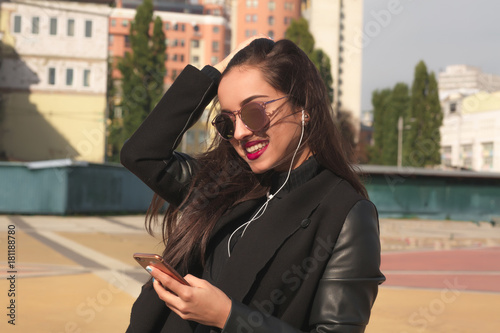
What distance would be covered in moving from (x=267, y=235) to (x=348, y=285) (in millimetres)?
292

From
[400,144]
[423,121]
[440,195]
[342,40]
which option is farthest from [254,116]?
[342,40]

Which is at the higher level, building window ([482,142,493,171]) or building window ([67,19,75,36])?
building window ([67,19,75,36])

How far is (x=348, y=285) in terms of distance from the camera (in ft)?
6.19

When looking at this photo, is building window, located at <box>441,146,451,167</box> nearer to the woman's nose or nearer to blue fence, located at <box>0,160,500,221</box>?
blue fence, located at <box>0,160,500,221</box>

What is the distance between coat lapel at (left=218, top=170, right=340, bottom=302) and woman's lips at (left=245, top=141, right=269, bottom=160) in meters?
0.19

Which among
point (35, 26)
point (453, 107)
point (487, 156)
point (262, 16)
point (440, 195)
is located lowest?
point (440, 195)

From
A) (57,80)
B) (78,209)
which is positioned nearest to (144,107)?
(57,80)

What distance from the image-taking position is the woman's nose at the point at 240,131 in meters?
2.15

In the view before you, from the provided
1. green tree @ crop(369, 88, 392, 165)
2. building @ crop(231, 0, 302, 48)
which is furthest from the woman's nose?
building @ crop(231, 0, 302, 48)

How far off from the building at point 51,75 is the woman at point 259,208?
4468cm

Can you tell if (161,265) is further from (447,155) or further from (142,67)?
(447,155)

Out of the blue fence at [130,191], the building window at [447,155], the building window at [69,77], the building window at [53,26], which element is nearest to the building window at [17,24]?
the building window at [53,26]

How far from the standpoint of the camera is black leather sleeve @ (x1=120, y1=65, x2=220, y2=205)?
2.35 meters

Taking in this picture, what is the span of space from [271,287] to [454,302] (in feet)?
26.2
